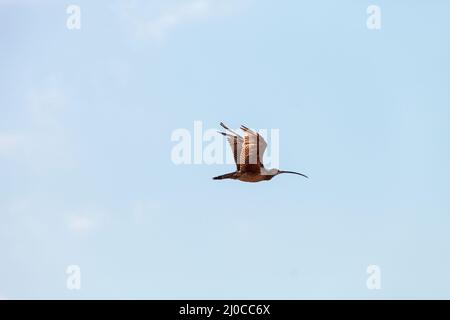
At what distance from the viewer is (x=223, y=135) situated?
56.8m

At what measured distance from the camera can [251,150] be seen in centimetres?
5700

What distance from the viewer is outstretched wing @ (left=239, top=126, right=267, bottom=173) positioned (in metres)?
56.7

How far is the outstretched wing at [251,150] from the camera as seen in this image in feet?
186
